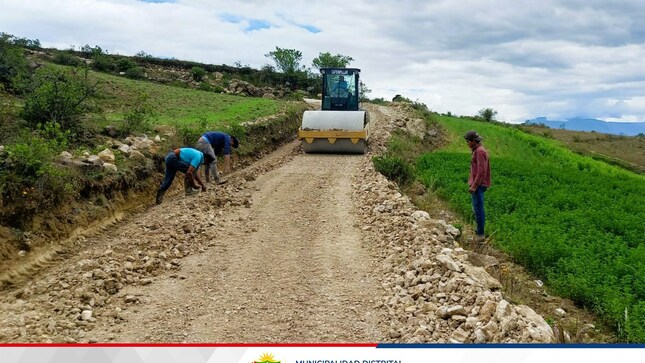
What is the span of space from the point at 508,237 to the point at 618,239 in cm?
221

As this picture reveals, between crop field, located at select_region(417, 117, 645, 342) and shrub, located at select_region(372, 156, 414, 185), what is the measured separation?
818mm

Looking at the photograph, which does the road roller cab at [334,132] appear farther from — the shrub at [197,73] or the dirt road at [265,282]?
the shrub at [197,73]

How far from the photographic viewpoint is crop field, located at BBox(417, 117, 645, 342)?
696 centimetres

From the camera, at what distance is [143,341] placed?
209 inches

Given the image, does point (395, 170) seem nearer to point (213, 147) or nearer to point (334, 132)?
point (334, 132)

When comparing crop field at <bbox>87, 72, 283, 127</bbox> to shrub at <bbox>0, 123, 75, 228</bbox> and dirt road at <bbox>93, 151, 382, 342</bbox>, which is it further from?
dirt road at <bbox>93, 151, 382, 342</bbox>

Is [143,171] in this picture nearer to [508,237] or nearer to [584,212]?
[508,237]

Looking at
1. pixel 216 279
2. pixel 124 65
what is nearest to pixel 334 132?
pixel 216 279

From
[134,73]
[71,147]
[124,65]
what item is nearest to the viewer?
[71,147]

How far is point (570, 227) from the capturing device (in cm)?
1047

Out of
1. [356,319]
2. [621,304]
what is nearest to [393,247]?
[356,319]

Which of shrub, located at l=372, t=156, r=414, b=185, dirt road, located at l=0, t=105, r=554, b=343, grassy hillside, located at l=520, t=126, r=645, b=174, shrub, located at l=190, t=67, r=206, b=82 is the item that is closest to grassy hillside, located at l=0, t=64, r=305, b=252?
dirt road, located at l=0, t=105, r=554, b=343

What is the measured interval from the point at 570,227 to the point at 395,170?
14.8 ft

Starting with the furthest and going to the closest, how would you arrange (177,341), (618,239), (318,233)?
1. (618,239)
2. (318,233)
3. (177,341)
